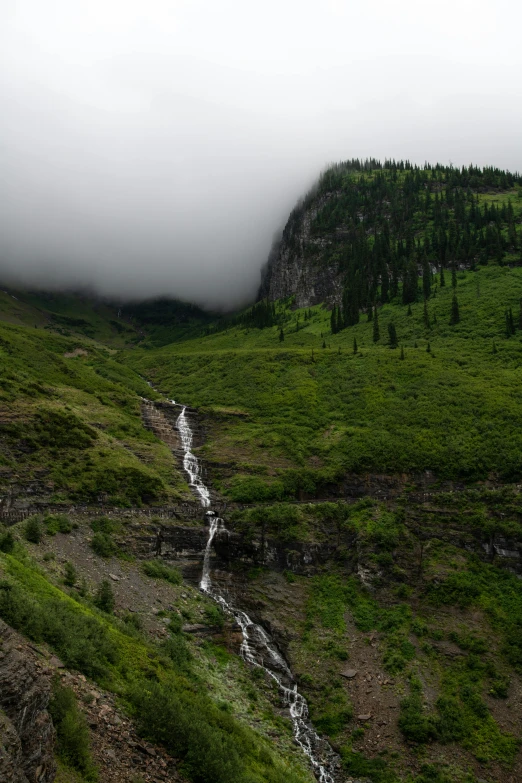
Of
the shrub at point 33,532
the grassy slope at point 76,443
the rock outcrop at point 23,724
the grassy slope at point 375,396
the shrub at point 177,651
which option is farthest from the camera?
the grassy slope at point 375,396

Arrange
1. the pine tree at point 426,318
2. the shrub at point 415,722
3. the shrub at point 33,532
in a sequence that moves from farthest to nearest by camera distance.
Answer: the pine tree at point 426,318 → the shrub at point 33,532 → the shrub at point 415,722

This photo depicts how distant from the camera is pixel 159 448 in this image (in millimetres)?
79062

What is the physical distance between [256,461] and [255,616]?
30925mm

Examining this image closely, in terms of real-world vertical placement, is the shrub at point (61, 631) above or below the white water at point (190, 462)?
above

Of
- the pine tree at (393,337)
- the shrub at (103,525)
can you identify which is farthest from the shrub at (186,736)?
the pine tree at (393,337)

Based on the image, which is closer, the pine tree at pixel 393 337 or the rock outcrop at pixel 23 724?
the rock outcrop at pixel 23 724

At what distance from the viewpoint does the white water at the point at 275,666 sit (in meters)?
34.8

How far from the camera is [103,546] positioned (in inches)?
1855

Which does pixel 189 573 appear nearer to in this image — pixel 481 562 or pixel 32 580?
pixel 32 580

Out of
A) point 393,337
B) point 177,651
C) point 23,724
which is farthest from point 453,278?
point 23,724

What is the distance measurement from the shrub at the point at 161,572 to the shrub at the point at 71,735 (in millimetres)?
31520

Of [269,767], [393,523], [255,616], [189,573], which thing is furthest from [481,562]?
[269,767]

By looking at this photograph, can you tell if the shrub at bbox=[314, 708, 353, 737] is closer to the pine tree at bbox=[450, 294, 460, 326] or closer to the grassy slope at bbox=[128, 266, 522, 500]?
the grassy slope at bbox=[128, 266, 522, 500]

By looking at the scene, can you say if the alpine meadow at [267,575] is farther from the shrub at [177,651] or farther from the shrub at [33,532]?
the shrub at [177,651]
